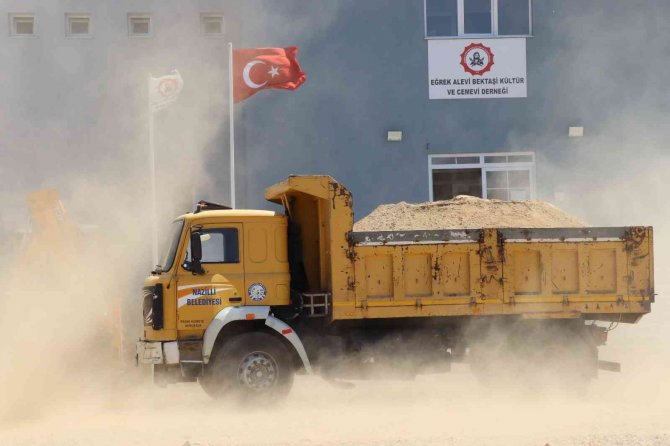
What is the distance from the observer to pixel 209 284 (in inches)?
505

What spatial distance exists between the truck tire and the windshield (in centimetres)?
120

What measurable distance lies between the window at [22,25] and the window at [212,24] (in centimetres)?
328

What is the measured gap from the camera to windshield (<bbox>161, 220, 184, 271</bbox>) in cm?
1299

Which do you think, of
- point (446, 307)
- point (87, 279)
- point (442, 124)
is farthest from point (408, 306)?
point (442, 124)

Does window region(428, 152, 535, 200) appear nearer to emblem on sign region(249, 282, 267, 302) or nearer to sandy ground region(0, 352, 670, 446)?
sandy ground region(0, 352, 670, 446)

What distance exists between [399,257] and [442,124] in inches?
A: 353

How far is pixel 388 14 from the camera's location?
21.2 metres

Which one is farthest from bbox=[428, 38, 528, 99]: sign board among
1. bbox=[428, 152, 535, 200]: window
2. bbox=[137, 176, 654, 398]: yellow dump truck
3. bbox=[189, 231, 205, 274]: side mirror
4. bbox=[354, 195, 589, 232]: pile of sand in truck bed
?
bbox=[189, 231, 205, 274]: side mirror

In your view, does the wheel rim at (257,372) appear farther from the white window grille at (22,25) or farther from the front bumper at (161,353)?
the white window grille at (22,25)

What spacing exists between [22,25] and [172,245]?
10.1 m

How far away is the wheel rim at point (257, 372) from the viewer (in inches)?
498

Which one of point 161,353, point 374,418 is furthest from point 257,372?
point 374,418

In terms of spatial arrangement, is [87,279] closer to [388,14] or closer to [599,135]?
[388,14]

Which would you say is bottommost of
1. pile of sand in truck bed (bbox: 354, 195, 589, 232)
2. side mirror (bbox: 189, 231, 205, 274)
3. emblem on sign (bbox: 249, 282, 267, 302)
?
emblem on sign (bbox: 249, 282, 267, 302)
